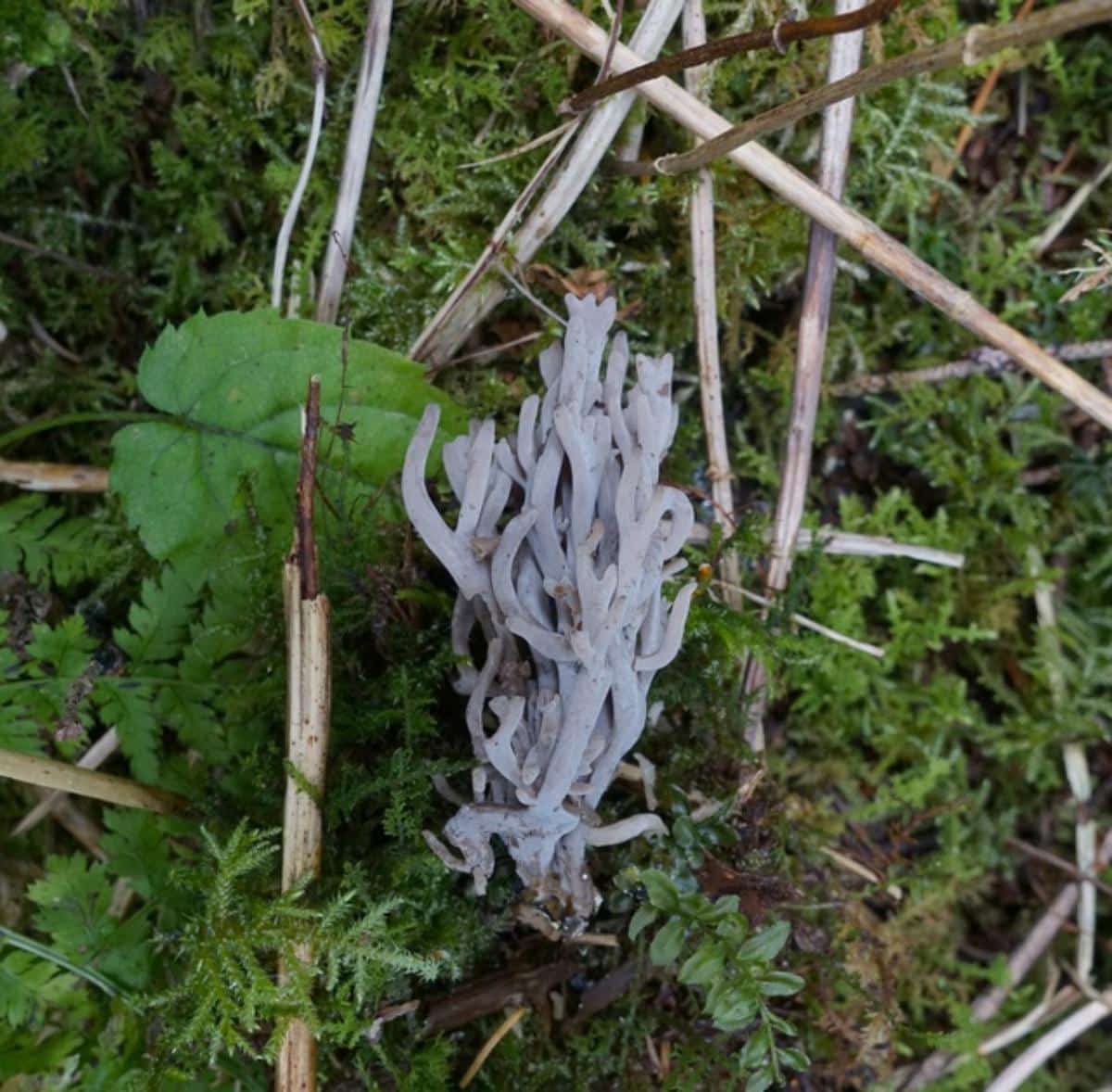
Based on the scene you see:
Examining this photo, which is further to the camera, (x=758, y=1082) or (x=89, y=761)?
(x=89, y=761)

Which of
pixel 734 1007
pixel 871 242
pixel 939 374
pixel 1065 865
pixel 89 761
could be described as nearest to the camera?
pixel 734 1007

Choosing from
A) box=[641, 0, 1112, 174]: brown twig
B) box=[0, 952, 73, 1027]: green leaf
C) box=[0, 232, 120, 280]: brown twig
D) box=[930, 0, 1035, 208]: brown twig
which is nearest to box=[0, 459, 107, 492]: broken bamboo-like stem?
box=[0, 232, 120, 280]: brown twig

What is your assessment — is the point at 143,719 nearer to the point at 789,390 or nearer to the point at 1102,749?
the point at 789,390

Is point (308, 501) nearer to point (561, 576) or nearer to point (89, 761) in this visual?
point (561, 576)

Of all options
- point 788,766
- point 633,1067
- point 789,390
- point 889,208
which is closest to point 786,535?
point 789,390

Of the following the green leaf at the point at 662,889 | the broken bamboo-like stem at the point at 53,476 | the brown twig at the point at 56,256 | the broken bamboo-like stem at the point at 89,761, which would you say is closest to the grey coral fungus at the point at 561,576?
the green leaf at the point at 662,889

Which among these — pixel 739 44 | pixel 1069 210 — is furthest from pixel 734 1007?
pixel 1069 210

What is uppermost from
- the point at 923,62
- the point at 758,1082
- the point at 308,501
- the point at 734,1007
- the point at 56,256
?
the point at 923,62
